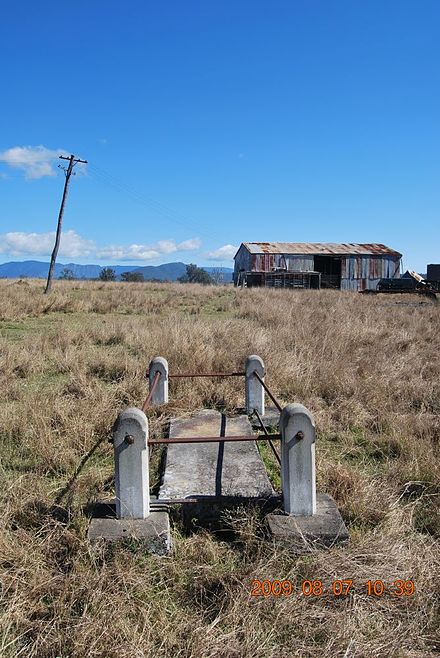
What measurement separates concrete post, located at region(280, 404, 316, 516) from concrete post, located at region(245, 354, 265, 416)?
219 cm

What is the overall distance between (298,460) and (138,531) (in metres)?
0.97

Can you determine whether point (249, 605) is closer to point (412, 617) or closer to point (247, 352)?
point (412, 617)

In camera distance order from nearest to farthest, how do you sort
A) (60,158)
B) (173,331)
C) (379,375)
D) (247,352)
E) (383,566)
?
1. (383,566)
2. (379,375)
3. (247,352)
4. (173,331)
5. (60,158)

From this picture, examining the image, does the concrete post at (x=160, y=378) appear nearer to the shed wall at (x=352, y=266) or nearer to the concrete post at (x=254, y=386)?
the concrete post at (x=254, y=386)

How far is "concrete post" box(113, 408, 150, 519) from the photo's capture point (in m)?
2.68

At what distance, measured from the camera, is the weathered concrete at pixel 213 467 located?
3240 mm

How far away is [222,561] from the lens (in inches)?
102

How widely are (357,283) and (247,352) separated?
3563 centimetres

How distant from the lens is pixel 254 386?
505 cm

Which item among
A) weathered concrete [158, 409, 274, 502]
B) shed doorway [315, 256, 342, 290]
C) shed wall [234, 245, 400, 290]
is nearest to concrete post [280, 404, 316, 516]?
weathered concrete [158, 409, 274, 502]

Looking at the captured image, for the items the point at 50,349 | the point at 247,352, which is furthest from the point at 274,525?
the point at 50,349

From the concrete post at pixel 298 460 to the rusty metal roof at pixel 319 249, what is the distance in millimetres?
37342
